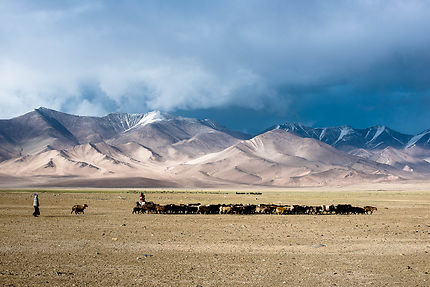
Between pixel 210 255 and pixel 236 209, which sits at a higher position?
pixel 236 209

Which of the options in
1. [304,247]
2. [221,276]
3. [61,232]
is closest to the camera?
[221,276]

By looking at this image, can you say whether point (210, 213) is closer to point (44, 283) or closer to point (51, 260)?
point (51, 260)

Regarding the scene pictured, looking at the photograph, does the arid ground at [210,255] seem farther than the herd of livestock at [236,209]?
No

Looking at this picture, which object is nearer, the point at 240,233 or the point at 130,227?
the point at 240,233

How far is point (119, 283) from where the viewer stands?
1230 centimetres

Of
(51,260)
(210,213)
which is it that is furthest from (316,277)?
(210,213)

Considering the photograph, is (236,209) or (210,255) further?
(236,209)

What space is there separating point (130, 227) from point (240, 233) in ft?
19.5

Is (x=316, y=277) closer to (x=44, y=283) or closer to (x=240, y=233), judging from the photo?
(x=44, y=283)

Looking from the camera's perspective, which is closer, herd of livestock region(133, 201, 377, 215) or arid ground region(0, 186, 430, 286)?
arid ground region(0, 186, 430, 286)

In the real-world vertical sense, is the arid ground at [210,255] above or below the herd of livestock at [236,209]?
below

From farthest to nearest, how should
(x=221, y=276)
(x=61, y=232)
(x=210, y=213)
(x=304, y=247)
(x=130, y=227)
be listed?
(x=210, y=213) → (x=130, y=227) → (x=61, y=232) → (x=304, y=247) → (x=221, y=276)

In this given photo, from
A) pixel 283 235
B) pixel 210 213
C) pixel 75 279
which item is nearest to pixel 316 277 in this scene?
pixel 75 279

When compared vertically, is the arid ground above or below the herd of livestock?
below
